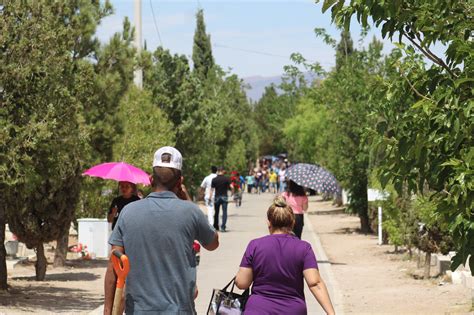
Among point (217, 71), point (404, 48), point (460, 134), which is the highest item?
point (217, 71)

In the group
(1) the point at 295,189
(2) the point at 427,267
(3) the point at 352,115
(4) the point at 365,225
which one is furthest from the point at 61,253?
(4) the point at 365,225

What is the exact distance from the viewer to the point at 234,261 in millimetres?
20969

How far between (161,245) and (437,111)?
2867mm

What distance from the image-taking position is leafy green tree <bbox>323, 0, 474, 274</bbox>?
300 inches

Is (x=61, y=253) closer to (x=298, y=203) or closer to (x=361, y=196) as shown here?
(x=298, y=203)

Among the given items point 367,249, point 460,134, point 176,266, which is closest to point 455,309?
point 460,134

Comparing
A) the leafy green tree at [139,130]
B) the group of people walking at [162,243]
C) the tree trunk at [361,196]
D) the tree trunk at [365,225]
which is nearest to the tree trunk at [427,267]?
the leafy green tree at [139,130]

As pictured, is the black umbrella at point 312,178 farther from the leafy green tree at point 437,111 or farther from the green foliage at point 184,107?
the green foliage at point 184,107

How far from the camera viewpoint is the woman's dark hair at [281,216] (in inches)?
287

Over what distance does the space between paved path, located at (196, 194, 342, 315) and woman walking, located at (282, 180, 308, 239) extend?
38.4 inches

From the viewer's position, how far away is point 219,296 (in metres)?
6.83

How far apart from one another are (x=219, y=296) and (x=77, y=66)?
11397 millimetres

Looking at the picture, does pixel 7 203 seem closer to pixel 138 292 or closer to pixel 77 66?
pixel 77 66

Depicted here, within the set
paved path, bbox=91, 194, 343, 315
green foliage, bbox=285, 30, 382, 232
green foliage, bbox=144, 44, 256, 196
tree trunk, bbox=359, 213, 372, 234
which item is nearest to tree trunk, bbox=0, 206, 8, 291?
paved path, bbox=91, 194, 343, 315
